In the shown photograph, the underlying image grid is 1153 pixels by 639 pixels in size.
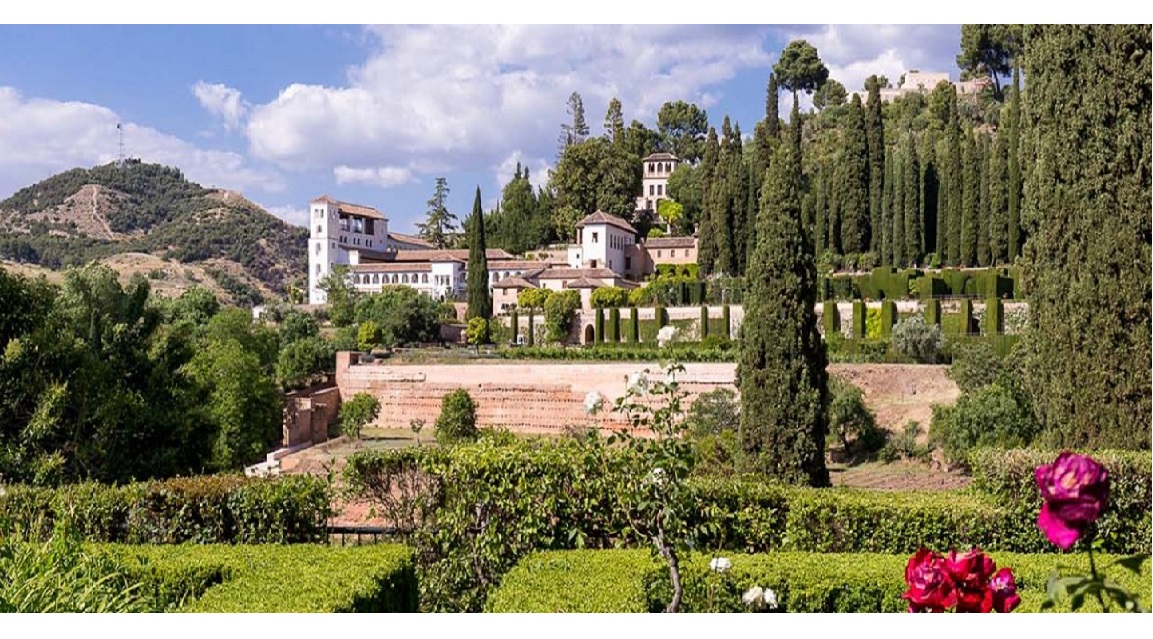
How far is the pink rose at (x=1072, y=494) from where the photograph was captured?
8.17 feet

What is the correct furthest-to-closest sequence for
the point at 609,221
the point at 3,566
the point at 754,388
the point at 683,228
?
the point at 683,228, the point at 609,221, the point at 754,388, the point at 3,566

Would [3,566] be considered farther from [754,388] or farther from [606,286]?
[606,286]

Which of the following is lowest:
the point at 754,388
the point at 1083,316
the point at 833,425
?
the point at 833,425

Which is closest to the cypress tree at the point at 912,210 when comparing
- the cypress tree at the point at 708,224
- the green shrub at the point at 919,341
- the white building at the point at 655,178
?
the green shrub at the point at 919,341

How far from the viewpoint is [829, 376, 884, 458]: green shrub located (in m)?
23.1

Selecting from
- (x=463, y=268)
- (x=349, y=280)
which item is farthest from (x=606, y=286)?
(x=349, y=280)

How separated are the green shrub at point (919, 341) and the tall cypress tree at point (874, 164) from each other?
365 inches

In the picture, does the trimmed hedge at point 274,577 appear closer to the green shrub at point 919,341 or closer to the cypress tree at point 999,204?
the green shrub at point 919,341

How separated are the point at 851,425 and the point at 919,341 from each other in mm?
7407

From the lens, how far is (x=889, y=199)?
3875 cm

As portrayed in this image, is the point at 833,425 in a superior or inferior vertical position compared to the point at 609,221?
inferior

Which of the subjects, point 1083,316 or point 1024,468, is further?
point 1083,316

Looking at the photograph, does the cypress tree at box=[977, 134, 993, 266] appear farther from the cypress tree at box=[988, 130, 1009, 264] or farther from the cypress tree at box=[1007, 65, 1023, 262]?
the cypress tree at box=[1007, 65, 1023, 262]

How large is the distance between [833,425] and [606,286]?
2191 cm
